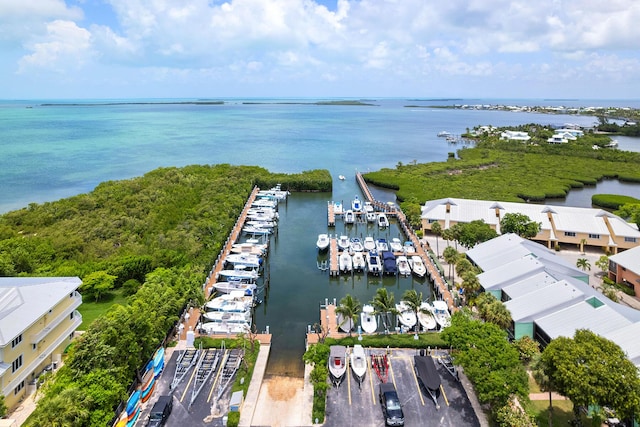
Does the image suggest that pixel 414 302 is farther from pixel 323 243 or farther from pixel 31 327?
pixel 31 327

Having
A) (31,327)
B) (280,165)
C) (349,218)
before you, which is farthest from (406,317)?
(280,165)

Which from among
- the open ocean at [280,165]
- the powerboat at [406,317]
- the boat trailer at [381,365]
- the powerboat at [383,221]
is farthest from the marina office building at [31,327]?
the powerboat at [383,221]

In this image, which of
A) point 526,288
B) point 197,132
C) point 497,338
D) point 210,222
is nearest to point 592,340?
point 497,338

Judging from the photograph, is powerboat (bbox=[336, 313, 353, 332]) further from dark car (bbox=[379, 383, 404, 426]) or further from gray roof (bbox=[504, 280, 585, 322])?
gray roof (bbox=[504, 280, 585, 322])

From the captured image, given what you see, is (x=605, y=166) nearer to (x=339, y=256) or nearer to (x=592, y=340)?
(x=339, y=256)

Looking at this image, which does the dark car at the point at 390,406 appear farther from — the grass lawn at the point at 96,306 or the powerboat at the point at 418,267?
the grass lawn at the point at 96,306

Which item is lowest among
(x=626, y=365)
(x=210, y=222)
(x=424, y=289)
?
(x=424, y=289)

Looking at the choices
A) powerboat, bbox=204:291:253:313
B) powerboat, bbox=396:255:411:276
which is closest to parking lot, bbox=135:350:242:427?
powerboat, bbox=204:291:253:313
